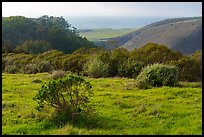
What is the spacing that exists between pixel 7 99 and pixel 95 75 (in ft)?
28.2

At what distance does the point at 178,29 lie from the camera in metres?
73.6

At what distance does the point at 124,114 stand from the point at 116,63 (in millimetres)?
13404

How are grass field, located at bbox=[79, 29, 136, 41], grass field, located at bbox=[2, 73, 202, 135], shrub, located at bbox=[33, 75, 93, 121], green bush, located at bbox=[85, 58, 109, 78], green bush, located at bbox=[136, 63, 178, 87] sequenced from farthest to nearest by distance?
grass field, located at bbox=[79, 29, 136, 41] → green bush, located at bbox=[85, 58, 109, 78] → green bush, located at bbox=[136, 63, 178, 87] → shrub, located at bbox=[33, 75, 93, 121] → grass field, located at bbox=[2, 73, 202, 135]

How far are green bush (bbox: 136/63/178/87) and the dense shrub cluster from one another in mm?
5021

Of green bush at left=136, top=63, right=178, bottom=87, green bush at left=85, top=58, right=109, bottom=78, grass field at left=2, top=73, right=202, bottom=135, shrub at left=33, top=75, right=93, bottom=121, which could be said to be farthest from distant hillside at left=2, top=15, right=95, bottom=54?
shrub at left=33, top=75, right=93, bottom=121

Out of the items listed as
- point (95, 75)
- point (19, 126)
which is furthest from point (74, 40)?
point (19, 126)

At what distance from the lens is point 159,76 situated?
572 inches

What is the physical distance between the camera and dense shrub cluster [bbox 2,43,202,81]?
20469 mm

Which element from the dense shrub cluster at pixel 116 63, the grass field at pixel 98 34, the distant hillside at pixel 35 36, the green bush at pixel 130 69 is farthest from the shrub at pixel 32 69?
the grass field at pixel 98 34

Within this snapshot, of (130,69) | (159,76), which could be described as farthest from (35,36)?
(159,76)

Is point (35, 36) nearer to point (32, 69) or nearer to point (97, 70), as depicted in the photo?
point (32, 69)

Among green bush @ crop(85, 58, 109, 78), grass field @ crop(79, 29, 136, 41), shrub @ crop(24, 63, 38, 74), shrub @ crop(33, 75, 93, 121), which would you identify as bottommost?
grass field @ crop(79, 29, 136, 41)

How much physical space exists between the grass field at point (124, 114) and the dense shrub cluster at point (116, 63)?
25.6 ft

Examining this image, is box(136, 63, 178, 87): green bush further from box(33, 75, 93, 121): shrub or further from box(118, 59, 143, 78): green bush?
box(33, 75, 93, 121): shrub
